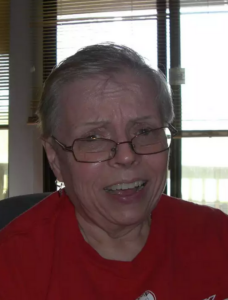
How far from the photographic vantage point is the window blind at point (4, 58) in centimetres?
326

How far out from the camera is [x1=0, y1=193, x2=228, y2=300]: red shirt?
39.5 inches

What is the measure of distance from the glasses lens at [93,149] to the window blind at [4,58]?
246 centimetres

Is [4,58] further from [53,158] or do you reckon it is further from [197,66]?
[53,158]

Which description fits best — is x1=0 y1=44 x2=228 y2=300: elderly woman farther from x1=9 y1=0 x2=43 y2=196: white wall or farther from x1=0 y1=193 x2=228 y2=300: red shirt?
x1=9 y1=0 x2=43 y2=196: white wall

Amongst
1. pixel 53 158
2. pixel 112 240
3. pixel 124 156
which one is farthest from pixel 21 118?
pixel 124 156

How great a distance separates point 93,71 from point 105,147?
21 cm

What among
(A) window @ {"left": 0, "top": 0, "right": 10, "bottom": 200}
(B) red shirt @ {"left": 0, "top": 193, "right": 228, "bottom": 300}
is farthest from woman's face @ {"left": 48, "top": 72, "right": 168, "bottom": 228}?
(A) window @ {"left": 0, "top": 0, "right": 10, "bottom": 200}

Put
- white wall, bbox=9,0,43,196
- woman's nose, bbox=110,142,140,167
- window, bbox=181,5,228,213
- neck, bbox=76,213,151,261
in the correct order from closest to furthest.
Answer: woman's nose, bbox=110,142,140,167 → neck, bbox=76,213,151,261 → window, bbox=181,5,228,213 → white wall, bbox=9,0,43,196

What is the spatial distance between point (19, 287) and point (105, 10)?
8.69 ft

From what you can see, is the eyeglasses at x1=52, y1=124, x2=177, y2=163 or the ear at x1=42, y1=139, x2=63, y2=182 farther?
the ear at x1=42, y1=139, x2=63, y2=182

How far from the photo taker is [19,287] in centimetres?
98

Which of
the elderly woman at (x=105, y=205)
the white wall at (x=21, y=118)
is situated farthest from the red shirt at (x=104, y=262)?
the white wall at (x=21, y=118)

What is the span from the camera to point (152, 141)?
1037mm

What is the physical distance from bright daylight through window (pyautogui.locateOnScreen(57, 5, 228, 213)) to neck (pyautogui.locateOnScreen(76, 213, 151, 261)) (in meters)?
2.03
